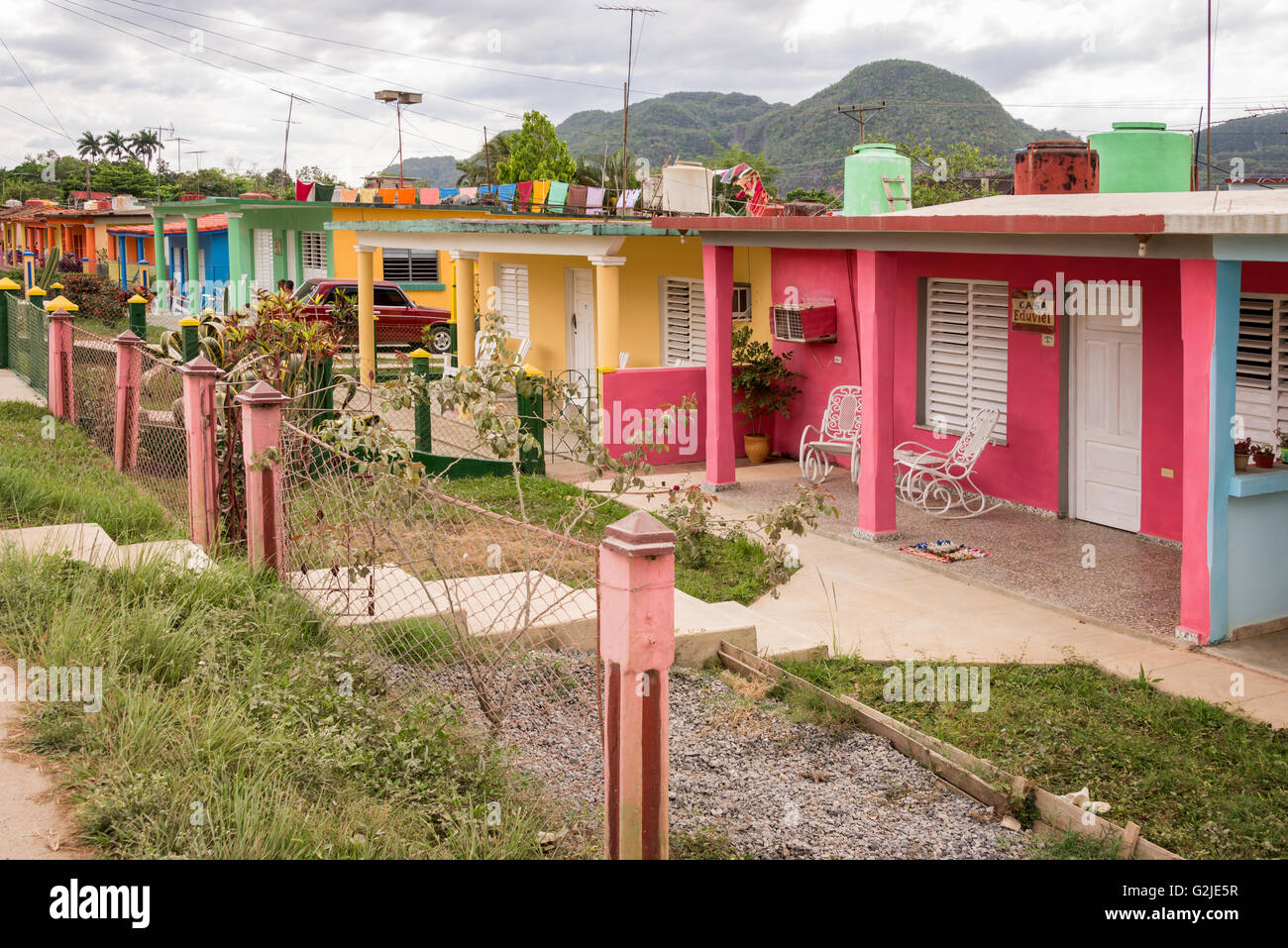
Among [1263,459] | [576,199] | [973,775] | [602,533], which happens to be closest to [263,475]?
[602,533]

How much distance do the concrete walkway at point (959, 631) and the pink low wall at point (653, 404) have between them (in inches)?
181

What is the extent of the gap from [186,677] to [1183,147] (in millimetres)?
13607

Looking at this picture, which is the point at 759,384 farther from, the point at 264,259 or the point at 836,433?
the point at 264,259

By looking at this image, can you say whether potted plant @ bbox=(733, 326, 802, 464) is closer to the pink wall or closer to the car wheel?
the pink wall

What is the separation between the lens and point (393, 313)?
26500 millimetres

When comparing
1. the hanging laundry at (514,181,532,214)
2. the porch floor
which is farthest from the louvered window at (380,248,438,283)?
the porch floor

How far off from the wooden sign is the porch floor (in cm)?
172

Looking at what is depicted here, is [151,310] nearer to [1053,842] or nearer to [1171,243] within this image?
[1171,243]

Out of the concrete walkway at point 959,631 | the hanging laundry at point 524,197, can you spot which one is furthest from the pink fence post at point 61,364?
the hanging laundry at point 524,197

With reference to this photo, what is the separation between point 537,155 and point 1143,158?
37.9 metres

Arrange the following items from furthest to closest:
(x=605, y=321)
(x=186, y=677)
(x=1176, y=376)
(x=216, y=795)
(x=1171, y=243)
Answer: (x=605, y=321) < (x=1176, y=376) < (x=1171, y=243) < (x=186, y=677) < (x=216, y=795)

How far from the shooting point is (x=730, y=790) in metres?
5.50

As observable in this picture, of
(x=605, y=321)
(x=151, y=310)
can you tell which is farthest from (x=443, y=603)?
(x=151, y=310)
